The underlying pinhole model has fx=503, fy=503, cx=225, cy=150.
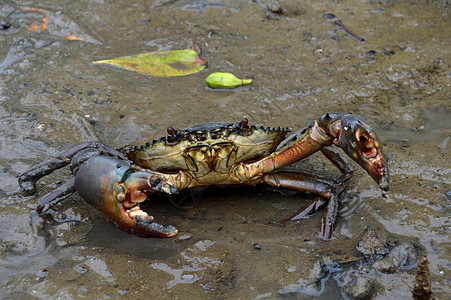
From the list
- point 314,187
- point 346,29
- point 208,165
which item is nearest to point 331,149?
point 314,187

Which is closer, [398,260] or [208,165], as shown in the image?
[398,260]

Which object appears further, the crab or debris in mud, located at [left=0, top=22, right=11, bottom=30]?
debris in mud, located at [left=0, top=22, right=11, bottom=30]

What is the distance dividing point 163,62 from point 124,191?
2.92 metres

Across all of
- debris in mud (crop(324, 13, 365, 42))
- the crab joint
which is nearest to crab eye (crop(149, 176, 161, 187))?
the crab joint

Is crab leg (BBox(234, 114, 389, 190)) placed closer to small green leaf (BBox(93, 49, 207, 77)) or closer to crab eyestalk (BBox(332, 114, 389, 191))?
crab eyestalk (BBox(332, 114, 389, 191))

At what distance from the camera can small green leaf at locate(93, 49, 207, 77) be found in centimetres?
591

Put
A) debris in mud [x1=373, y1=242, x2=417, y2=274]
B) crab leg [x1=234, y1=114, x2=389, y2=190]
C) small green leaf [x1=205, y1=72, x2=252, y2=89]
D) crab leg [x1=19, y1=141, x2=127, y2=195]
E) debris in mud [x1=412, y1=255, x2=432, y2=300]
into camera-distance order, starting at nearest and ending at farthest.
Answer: debris in mud [x1=412, y1=255, x2=432, y2=300], debris in mud [x1=373, y1=242, x2=417, y2=274], crab leg [x1=234, y1=114, x2=389, y2=190], crab leg [x1=19, y1=141, x2=127, y2=195], small green leaf [x1=205, y1=72, x2=252, y2=89]

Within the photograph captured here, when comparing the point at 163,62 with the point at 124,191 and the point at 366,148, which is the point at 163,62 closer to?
the point at 124,191

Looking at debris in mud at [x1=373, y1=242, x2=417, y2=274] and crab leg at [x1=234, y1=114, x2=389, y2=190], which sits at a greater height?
crab leg at [x1=234, y1=114, x2=389, y2=190]

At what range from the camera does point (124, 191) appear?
346 cm

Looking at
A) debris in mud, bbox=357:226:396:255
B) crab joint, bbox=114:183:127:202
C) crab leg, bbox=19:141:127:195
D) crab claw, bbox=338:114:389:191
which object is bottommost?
debris in mud, bbox=357:226:396:255

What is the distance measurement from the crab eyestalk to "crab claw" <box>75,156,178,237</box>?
4.17ft

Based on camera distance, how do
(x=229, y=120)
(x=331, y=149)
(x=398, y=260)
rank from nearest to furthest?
(x=398, y=260) → (x=331, y=149) → (x=229, y=120)

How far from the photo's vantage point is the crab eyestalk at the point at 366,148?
11.1 ft
